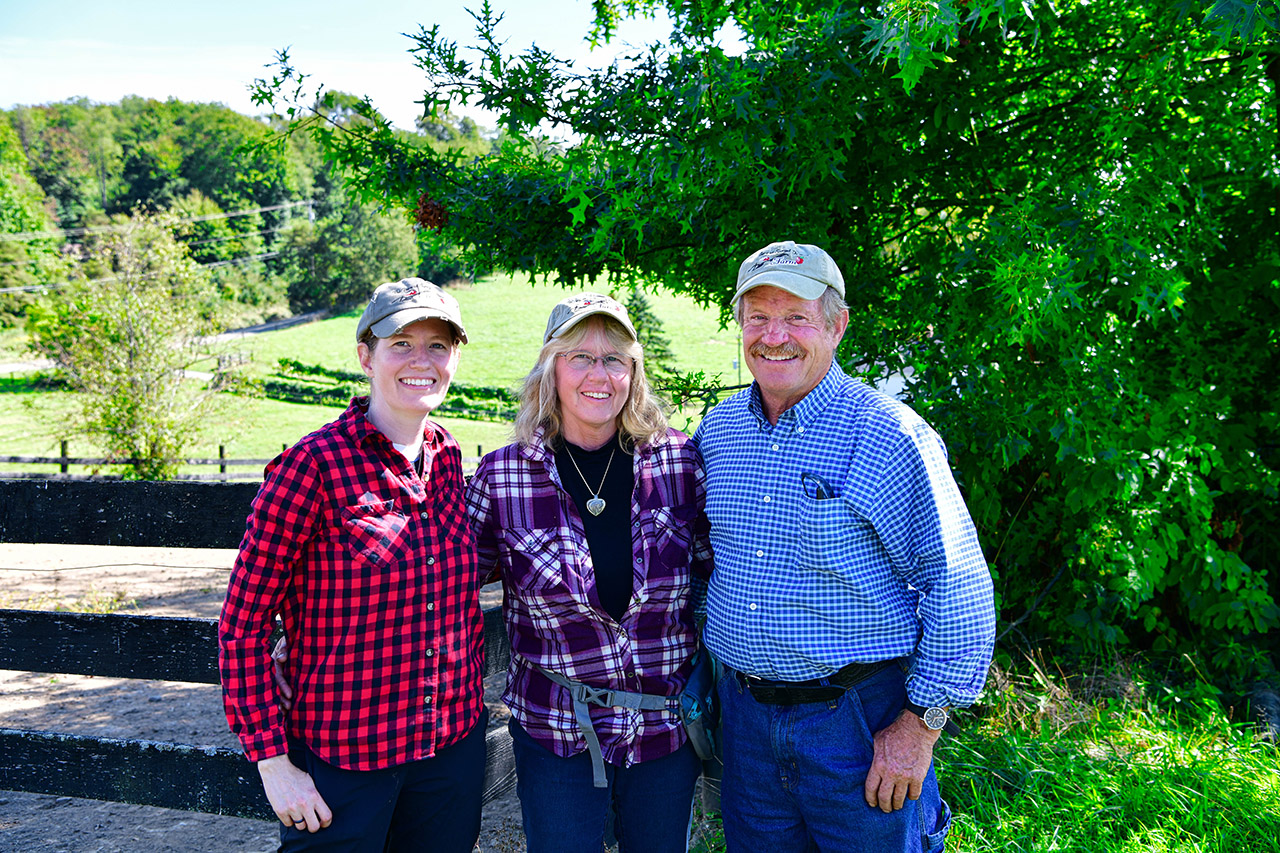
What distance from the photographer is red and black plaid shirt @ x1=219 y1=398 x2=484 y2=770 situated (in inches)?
79.7

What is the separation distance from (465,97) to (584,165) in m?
0.68

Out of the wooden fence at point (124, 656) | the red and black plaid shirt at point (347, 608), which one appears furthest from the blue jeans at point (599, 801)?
the wooden fence at point (124, 656)

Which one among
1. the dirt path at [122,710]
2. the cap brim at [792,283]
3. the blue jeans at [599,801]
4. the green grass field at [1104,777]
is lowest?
the dirt path at [122,710]

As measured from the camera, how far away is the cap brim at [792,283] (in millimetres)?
2301

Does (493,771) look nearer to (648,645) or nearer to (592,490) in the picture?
(648,645)

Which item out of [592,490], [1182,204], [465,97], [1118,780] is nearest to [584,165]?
[465,97]

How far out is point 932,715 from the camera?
6.94 ft

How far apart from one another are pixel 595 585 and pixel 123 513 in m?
2.19

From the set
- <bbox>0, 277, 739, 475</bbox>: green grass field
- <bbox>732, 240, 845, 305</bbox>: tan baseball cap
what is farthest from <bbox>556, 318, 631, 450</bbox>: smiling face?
<bbox>0, 277, 739, 475</bbox>: green grass field

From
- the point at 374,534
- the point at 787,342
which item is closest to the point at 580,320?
the point at 787,342

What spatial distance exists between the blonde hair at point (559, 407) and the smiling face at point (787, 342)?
362 millimetres

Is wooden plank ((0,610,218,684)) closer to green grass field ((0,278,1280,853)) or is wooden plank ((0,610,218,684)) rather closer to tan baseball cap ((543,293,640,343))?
tan baseball cap ((543,293,640,343))

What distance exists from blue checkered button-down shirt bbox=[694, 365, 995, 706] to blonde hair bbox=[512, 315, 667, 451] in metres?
0.38

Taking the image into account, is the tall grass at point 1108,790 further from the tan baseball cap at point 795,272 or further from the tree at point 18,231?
the tree at point 18,231
